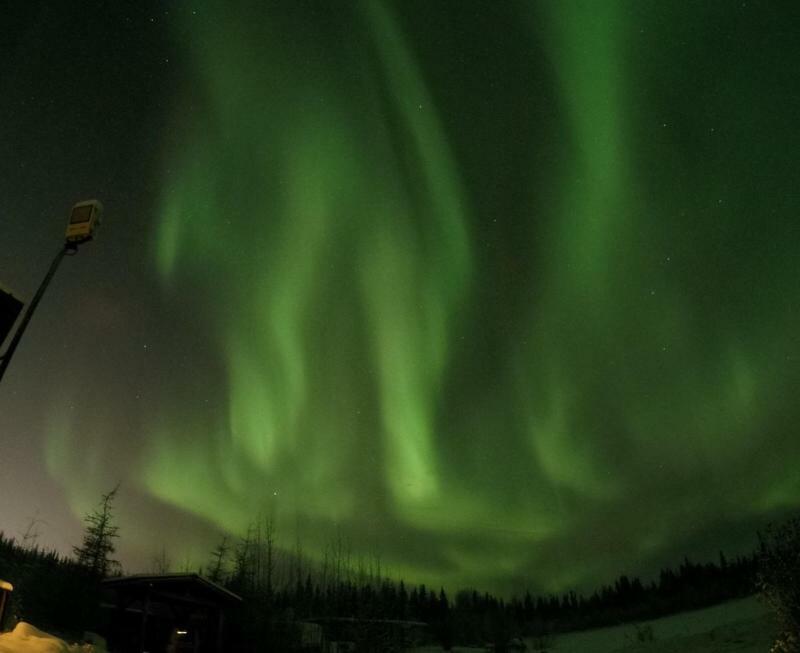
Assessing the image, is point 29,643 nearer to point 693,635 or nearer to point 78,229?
point 78,229

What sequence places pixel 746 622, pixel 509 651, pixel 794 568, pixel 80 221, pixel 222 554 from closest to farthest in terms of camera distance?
pixel 80 221 → pixel 794 568 → pixel 222 554 → pixel 746 622 → pixel 509 651

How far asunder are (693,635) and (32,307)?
53777mm

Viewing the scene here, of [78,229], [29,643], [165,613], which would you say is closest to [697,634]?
[165,613]

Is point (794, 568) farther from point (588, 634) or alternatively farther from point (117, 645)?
point (588, 634)

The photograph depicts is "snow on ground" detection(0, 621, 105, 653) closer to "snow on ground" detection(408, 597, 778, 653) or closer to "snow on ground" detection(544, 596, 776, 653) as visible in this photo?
"snow on ground" detection(408, 597, 778, 653)

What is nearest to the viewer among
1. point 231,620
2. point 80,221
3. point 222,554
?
point 80,221

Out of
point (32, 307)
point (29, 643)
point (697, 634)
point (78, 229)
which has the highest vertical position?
point (697, 634)

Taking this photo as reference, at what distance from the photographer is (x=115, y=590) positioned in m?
21.0

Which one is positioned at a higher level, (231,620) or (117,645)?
(231,620)

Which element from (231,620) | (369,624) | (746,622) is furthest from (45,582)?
(746,622)

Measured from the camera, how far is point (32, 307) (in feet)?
30.4

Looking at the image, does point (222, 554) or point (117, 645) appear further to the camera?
point (222, 554)

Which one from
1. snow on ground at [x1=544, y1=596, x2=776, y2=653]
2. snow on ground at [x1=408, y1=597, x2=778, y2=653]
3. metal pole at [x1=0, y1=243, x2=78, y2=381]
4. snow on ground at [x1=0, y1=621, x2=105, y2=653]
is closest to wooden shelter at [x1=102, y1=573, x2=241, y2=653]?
snow on ground at [x1=0, y1=621, x2=105, y2=653]

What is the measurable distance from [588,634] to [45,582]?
69.0 meters
